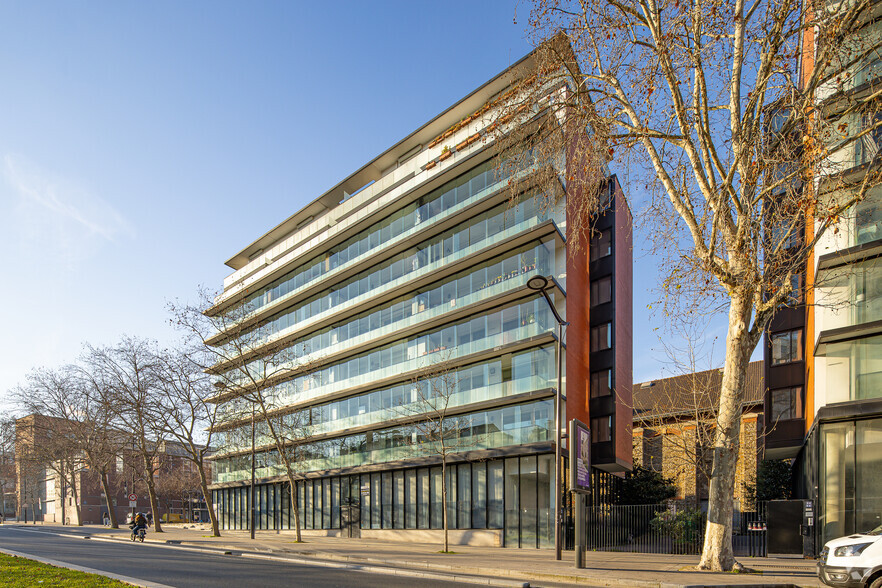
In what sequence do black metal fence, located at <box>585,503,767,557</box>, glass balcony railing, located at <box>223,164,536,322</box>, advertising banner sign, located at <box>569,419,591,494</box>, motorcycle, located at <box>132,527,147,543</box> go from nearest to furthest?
advertising banner sign, located at <box>569,419,591,494</box> < black metal fence, located at <box>585,503,767,557</box> < glass balcony railing, located at <box>223,164,536,322</box> < motorcycle, located at <box>132,527,147,543</box>

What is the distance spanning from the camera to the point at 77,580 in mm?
12727

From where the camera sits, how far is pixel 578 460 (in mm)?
17328

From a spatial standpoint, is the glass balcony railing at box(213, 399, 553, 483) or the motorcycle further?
the motorcycle

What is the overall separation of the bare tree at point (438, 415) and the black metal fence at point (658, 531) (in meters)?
6.96

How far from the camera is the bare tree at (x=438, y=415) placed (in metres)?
32.4

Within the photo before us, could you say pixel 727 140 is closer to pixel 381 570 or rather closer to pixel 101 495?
pixel 381 570

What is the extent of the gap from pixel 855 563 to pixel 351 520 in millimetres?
34038

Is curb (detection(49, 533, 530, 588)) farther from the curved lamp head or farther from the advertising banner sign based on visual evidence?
the curved lamp head

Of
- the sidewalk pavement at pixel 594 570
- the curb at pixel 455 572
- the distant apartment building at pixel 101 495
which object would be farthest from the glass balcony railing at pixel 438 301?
the distant apartment building at pixel 101 495

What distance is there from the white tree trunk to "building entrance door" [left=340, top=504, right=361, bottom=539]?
28.2m

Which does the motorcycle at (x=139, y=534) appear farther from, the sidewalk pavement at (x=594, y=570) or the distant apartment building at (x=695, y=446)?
the distant apartment building at (x=695, y=446)

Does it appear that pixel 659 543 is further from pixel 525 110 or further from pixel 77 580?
pixel 77 580

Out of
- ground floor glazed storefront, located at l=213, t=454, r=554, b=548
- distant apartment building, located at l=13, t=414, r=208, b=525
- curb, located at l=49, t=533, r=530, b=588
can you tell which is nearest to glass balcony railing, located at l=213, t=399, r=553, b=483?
ground floor glazed storefront, located at l=213, t=454, r=554, b=548

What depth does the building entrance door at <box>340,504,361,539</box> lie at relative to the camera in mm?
40281
